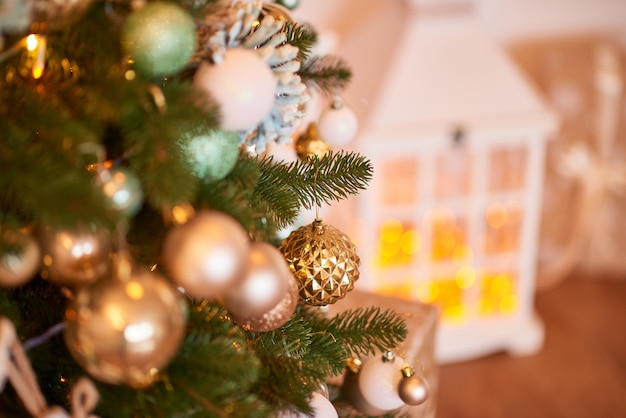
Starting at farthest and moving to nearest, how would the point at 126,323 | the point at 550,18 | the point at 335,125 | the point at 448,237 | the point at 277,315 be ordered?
the point at 550,18
the point at 448,237
the point at 335,125
the point at 277,315
the point at 126,323

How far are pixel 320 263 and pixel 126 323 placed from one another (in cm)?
27

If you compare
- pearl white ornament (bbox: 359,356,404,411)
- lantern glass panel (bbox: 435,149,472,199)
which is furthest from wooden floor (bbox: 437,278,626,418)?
pearl white ornament (bbox: 359,356,404,411)

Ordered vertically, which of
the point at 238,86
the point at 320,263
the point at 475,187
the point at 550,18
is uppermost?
the point at 238,86

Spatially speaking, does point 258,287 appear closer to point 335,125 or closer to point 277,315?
point 277,315

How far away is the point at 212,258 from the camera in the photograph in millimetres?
365

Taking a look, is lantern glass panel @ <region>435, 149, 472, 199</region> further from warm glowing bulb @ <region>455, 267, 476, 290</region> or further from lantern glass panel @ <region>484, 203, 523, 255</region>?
warm glowing bulb @ <region>455, 267, 476, 290</region>

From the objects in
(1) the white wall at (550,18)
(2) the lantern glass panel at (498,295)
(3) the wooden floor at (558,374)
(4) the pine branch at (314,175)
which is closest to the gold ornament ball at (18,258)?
(4) the pine branch at (314,175)

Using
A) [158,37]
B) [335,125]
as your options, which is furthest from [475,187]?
[158,37]

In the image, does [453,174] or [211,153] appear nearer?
[211,153]

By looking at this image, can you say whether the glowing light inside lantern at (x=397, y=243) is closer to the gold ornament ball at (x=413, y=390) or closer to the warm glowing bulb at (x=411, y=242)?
the warm glowing bulb at (x=411, y=242)

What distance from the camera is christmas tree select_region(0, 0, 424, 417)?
14.4 inches

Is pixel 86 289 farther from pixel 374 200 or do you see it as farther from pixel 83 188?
pixel 374 200

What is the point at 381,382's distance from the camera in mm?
660

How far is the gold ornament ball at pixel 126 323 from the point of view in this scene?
1.19 ft
